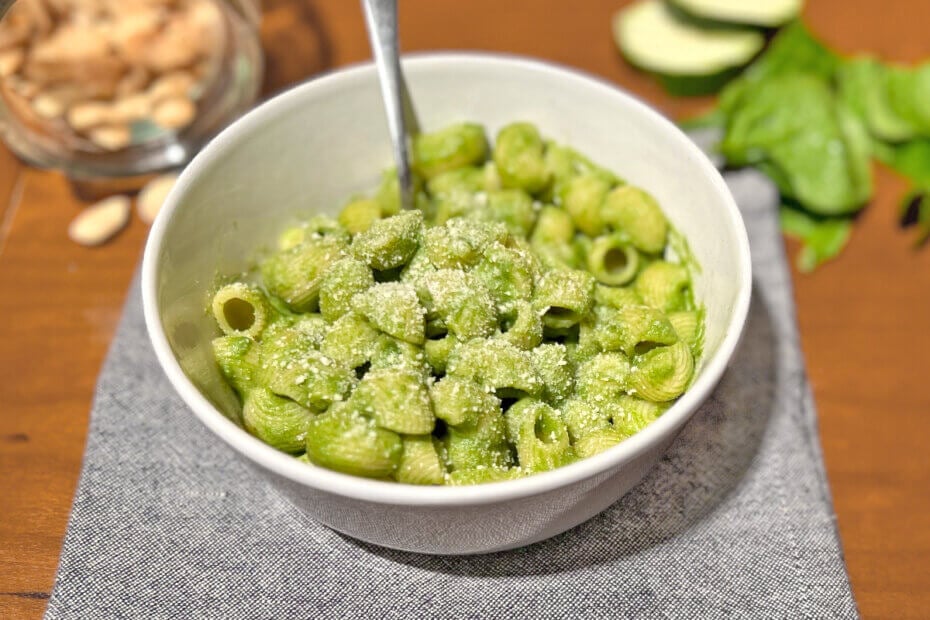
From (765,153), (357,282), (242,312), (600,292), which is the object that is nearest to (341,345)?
(357,282)

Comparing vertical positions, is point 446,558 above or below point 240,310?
below

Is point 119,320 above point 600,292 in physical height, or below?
below

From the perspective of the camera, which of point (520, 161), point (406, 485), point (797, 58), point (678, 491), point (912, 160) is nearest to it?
point (406, 485)

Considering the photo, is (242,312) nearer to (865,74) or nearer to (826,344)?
(826,344)

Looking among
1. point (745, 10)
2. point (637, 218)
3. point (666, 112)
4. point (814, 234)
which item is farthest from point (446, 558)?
point (745, 10)

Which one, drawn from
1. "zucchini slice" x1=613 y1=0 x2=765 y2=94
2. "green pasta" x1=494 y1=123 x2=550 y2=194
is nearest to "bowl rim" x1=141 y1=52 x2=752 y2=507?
"green pasta" x1=494 y1=123 x2=550 y2=194

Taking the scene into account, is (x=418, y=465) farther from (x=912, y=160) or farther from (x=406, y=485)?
(x=912, y=160)

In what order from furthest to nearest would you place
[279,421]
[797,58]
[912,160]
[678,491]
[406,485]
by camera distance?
[797,58]
[912,160]
[678,491]
[279,421]
[406,485]
